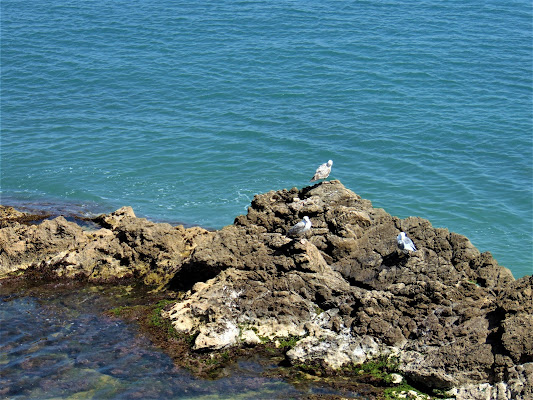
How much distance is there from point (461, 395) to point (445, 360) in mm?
730

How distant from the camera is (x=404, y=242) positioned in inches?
556

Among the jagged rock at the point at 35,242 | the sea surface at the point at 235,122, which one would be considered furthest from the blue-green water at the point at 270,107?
the jagged rock at the point at 35,242

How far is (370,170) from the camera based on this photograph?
91.7ft

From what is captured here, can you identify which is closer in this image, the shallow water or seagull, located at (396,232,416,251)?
the shallow water

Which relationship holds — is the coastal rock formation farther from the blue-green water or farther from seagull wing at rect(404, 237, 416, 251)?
the blue-green water

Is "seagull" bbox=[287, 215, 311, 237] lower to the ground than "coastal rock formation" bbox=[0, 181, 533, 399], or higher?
higher

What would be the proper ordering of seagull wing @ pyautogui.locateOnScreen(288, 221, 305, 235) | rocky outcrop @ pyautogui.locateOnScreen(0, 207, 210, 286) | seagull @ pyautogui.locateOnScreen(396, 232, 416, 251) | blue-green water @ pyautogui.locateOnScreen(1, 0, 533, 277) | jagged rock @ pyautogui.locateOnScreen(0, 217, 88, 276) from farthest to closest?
1. blue-green water @ pyautogui.locateOnScreen(1, 0, 533, 277)
2. jagged rock @ pyautogui.locateOnScreen(0, 217, 88, 276)
3. rocky outcrop @ pyautogui.locateOnScreen(0, 207, 210, 286)
4. seagull wing @ pyautogui.locateOnScreen(288, 221, 305, 235)
5. seagull @ pyautogui.locateOnScreen(396, 232, 416, 251)

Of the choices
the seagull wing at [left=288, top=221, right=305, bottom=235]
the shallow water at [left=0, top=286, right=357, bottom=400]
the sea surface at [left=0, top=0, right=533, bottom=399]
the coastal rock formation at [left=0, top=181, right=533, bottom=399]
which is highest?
the sea surface at [left=0, top=0, right=533, bottom=399]

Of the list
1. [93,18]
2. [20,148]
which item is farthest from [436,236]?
[93,18]

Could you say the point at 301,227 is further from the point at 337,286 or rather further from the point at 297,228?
the point at 337,286

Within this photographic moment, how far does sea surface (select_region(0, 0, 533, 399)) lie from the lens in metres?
14.6

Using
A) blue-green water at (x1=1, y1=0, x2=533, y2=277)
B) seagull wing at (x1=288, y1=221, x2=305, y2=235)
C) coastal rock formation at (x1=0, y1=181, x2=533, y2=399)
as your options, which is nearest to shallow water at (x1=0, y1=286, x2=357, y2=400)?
coastal rock formation at (x1=0, y1=181, x2=533, y2=399)

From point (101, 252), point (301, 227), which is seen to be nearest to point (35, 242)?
point (101, 252)

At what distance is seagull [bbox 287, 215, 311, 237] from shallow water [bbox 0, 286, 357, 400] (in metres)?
3.28
